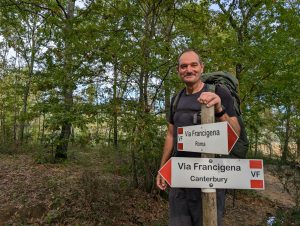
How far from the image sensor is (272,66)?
7148mm

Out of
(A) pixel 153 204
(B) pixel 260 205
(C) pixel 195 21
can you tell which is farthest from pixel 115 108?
(B) pixel 260 205

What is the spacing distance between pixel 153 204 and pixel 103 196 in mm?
1372

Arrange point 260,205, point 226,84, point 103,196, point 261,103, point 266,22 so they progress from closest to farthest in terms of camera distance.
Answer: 1. point 226,84
2. point 103,196
3. point 261,103
4. point 266,22
5. point 260,205

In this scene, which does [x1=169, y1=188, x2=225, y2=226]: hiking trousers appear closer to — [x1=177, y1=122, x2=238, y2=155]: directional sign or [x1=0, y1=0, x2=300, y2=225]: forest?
[x1=177, y1=122, x2=238, y2=155]: directional sign

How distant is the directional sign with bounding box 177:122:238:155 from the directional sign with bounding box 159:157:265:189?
0.31ft

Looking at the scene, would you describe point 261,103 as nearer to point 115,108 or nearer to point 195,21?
point 195,21

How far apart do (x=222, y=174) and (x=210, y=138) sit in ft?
0.89

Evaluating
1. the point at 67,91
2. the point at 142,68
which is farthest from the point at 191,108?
the point at 67,91

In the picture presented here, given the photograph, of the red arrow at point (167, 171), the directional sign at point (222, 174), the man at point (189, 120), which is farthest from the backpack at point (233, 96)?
the red arrow at point (167, 171)

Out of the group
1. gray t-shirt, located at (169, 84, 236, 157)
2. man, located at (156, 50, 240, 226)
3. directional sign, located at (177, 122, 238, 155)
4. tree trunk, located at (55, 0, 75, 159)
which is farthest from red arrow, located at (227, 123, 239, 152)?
tree trunk, located at (55, 0, 75, 159)

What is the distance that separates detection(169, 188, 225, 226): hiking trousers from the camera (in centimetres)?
250

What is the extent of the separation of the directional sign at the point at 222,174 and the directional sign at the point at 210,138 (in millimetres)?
94

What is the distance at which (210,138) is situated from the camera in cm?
205

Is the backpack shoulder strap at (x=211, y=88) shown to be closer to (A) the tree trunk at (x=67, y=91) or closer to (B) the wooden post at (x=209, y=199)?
(B) the wooden post at (x=209, y=199)
